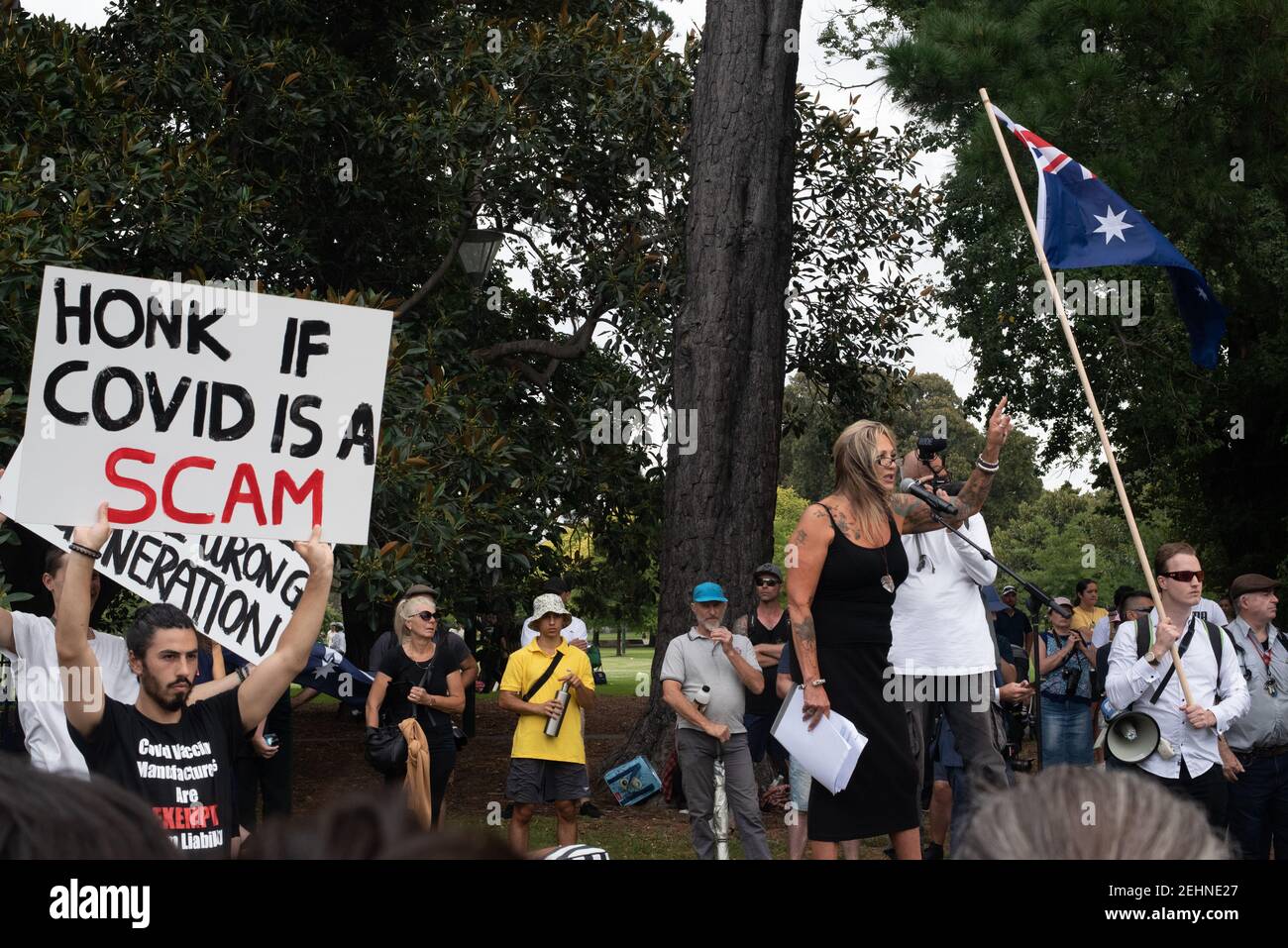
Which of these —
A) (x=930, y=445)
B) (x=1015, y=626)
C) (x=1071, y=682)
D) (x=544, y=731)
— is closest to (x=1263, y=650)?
(x=930, y=445)

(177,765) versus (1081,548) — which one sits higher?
(1081,548)

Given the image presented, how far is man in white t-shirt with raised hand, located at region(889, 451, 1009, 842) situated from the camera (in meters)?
7.00

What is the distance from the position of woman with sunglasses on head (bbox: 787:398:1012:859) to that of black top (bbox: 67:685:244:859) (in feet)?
7.19

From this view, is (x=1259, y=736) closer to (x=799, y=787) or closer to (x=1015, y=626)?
(x=799, y=787)

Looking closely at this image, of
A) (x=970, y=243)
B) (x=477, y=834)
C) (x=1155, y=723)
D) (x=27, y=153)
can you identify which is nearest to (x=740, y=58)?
(x=27, y=153)

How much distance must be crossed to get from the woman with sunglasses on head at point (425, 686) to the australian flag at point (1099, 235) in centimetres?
422

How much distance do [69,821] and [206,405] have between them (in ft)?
12.6

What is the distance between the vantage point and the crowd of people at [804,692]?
13.7ft

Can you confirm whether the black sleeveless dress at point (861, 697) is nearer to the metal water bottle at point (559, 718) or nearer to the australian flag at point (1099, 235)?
the australian flag at point (1099, 235)

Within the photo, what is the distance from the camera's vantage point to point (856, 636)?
18.2ft

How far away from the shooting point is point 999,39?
13219 mm

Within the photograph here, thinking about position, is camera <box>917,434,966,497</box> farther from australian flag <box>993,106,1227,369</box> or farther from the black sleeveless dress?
the black sleeveless dress

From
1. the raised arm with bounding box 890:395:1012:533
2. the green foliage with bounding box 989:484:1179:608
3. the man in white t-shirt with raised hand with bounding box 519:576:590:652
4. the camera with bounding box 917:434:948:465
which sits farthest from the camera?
the green foliage with bounding box 989:484:1179:608

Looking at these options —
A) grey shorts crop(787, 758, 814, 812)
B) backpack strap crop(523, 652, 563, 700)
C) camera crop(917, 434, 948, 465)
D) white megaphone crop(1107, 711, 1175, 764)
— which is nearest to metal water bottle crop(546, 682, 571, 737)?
backpack strap crop(523, 652, 563, 700)
